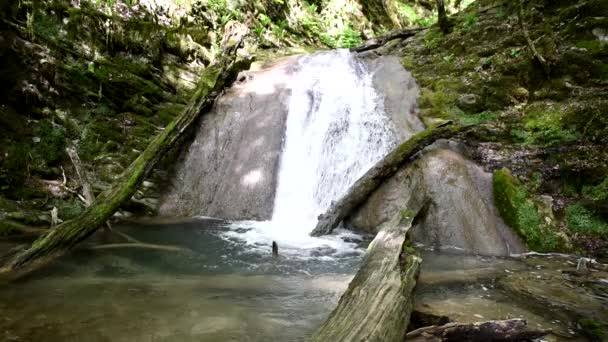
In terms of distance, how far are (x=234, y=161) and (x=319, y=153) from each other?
2069mm

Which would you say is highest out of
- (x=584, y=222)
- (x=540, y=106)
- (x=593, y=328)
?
(x=540, y=106)

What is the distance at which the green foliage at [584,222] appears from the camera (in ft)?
22.8

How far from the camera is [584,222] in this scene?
7.10 m

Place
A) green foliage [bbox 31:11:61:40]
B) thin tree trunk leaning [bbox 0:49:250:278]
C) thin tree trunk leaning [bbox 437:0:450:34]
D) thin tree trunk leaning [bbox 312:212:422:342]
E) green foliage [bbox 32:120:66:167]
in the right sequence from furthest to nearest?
thin tree trunk leaning [bbox 437:0:450:34], green foliage [bbox 31:11:61:40], green foliage [bbox 32:120:66:167], thin tree trunk leaning [bbox 0:49:250:278], thin tree trunk leaning [bbox 312:212:422:342]

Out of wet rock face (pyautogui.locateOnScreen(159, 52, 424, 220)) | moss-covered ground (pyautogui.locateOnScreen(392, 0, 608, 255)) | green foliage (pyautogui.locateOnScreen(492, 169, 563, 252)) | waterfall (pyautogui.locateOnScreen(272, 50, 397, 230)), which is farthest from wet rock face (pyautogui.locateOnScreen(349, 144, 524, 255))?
wet rock face (pyautogui.locateOnScreen(159, 52, 424, 220))

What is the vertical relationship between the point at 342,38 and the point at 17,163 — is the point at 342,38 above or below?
above

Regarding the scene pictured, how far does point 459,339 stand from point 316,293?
6.44ft

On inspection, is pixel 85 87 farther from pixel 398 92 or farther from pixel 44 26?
pixel 398 92

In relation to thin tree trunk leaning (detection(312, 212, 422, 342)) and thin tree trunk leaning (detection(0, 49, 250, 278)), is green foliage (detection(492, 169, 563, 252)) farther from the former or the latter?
thin tree trunk leaning (detection(0, 49, 250, 278))

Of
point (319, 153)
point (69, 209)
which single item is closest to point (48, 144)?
point (69, 209)

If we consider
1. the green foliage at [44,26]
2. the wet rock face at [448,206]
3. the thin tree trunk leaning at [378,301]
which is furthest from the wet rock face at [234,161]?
the thin tree trunk leaning at [378,301]

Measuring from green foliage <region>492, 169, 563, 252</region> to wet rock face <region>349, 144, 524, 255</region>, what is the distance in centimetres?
14

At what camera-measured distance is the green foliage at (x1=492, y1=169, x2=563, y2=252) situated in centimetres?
704

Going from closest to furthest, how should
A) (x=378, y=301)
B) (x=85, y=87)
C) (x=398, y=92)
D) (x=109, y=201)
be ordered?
(x=378, y=301), (x=109, y=201), (x=85, y=87), (x=398, y=92)
